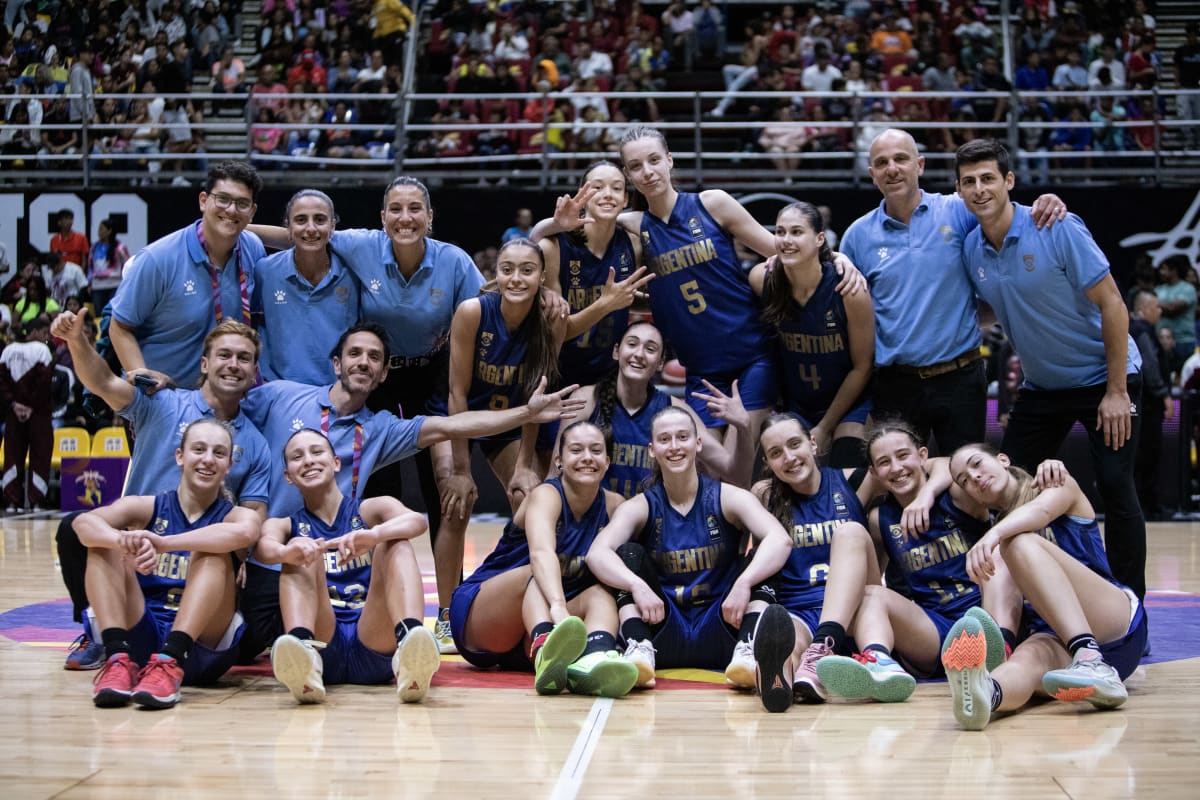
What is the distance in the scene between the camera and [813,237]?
5.12 metres

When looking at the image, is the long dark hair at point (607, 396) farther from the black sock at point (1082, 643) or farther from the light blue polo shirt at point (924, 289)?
the black sock at point (1082, 643)

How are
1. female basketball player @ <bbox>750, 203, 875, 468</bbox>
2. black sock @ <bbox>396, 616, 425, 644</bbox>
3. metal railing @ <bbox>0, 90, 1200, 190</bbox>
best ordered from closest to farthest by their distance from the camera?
black sock @ <bbox>396, 616, 425, 644</bbox> < female basketball player @ <bbox>750, 203, 875, 468</bbox> < metal railing @ <bbox>0, 90, 1200, 190</bbox>

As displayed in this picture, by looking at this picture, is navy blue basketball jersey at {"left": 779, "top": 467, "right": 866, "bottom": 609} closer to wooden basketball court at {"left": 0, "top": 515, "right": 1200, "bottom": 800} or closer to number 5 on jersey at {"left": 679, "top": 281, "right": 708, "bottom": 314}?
wooden basketball court at {"left": 0, "top": 515, "right": 1200, "bottom": 800}

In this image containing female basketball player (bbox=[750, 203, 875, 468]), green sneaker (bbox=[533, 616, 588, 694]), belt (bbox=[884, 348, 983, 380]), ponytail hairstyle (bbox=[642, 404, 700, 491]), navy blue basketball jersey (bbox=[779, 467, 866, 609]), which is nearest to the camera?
green sneaker (bbox=[533, 616, 588, 694])

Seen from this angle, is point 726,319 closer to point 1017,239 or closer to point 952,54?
point 1017,239

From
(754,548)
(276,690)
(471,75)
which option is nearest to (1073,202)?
(471,75)

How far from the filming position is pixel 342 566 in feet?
15.2

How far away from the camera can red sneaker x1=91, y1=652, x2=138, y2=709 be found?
4.04m

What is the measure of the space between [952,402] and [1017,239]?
2.47 ft

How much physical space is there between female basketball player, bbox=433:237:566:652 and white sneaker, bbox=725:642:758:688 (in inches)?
51.2

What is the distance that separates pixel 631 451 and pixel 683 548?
63cm

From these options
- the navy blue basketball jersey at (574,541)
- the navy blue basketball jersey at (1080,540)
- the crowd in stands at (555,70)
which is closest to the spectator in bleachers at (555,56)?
the crowd in stands at (555,70)

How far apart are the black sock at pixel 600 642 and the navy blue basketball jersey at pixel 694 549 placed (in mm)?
373

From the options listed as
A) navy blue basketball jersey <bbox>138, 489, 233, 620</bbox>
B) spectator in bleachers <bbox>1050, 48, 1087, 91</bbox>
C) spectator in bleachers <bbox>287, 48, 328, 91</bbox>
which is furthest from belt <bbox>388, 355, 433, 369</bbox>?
spectator in bleachers <bbox>1050, 48, 1087, 91</bbox>
